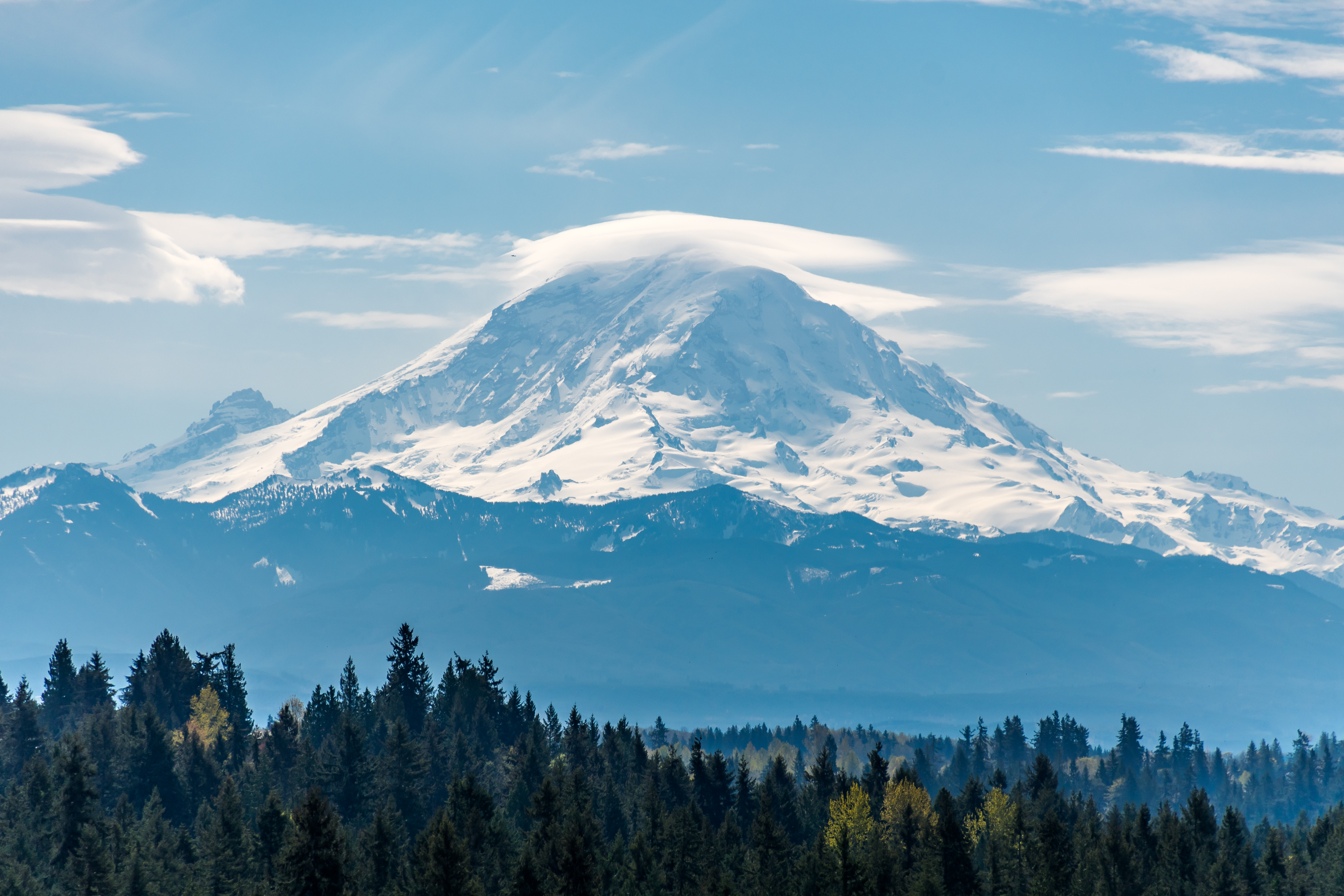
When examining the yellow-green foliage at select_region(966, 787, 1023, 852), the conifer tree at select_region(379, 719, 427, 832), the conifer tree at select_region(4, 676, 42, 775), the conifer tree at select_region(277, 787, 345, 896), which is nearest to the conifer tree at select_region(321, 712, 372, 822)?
the conifer tree at select_region(379, 719, 427, 832)

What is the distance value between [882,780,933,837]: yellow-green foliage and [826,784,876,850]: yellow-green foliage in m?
4.97

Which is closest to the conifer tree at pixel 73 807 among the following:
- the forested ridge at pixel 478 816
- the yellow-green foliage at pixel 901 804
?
the forested ridge at pixel 478 816

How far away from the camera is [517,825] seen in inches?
5133

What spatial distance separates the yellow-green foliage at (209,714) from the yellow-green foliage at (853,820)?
6884 cm

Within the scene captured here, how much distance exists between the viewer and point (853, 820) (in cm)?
12512

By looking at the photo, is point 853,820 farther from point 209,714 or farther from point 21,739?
point 209,714

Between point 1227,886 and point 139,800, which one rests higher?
point 139,800

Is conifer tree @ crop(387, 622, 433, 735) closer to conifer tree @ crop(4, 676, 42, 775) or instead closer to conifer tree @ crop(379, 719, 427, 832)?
conifer tree @ crop(379, 719, 427, 832)

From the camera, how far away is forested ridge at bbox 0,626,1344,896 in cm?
9862

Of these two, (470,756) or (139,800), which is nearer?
(139,800)

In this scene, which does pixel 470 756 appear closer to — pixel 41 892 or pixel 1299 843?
pixel 41 892

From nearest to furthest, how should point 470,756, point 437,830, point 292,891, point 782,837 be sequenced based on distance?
point 292,891, point 437,830, point 782,837, point 470,756

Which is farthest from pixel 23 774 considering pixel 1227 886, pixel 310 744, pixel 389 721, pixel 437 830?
pixel 1227 886

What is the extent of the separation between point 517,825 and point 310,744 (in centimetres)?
2571
